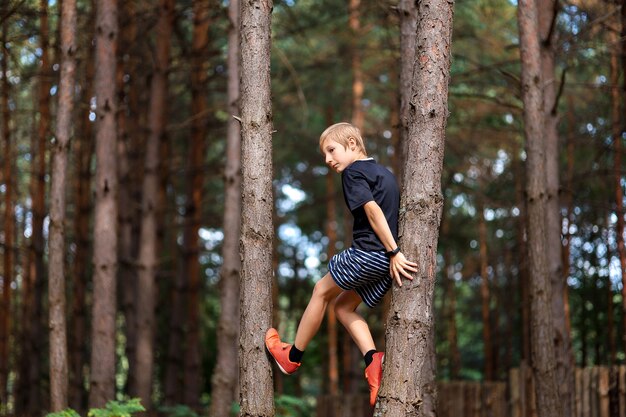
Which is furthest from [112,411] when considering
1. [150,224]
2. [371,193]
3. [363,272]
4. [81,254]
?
[81,254]

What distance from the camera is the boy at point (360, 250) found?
550cm

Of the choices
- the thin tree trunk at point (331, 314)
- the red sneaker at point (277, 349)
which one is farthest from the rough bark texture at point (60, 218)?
the thin tree trunk at point (331, 314)

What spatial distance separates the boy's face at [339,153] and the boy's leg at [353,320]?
872mm

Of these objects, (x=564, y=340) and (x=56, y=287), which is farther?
(x=564, y=340)

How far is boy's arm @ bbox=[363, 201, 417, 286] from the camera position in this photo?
5.18 meters

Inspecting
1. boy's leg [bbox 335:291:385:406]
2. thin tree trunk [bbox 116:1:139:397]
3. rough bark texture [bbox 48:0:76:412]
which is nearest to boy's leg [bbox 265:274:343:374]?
boy's leg [bbox 335:291:385:406]

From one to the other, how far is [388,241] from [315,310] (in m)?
0.82

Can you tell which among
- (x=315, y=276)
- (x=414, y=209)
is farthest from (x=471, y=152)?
(x=414, y=209)

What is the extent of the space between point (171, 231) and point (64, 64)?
41.6 ft

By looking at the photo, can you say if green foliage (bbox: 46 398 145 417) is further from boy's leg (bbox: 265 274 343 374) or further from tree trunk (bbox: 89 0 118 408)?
boy's leg (bbox: 265 274 343 374)

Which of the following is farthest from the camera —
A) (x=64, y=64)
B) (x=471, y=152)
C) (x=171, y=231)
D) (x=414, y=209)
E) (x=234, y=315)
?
(x=171, y=231)

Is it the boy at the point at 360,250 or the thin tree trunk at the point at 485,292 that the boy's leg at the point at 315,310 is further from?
the thin tree trunk at the point at 485,292

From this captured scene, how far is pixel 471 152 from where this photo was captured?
20422 mm

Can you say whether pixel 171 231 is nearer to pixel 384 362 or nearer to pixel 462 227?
pixel 462 227
